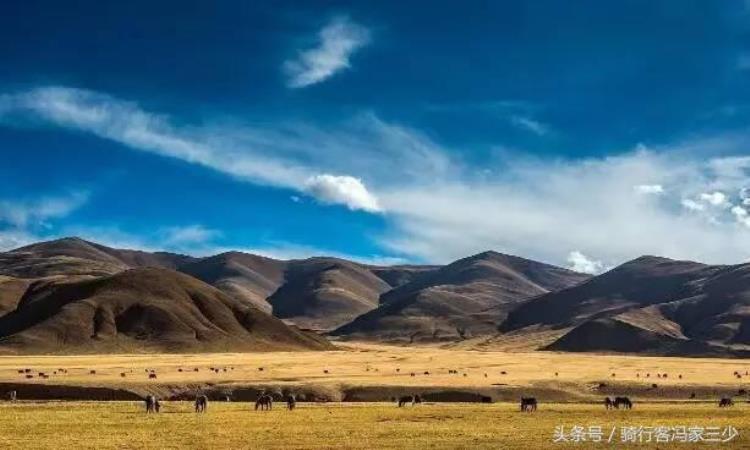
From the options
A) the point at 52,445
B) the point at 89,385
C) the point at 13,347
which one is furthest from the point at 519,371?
the point at 13,347

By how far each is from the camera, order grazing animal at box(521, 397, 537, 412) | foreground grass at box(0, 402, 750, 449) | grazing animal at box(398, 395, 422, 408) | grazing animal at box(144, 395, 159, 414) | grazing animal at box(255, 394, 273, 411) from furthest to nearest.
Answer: grazing animal at box(398, 395, 422, 408) → grazing animal at box(255, 394, 273, 411) → grazing animal at box(521, 397, 537, 412) → grazing animal at box(144, 395, 159, 414) → foreground grass at box(0, 402, 750, 449)

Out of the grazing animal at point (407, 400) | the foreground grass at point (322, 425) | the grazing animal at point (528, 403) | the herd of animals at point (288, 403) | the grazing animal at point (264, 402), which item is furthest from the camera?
the grazing animal at point (407, 400)

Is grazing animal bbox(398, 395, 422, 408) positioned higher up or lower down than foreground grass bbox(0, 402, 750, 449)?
higher up

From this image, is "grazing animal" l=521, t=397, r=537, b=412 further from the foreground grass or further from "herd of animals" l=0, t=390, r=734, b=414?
the foreground grass

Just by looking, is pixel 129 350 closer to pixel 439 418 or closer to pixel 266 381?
pixel 266 381

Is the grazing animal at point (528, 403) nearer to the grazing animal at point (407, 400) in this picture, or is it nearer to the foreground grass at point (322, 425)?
the foreground grass at point (322, 425)

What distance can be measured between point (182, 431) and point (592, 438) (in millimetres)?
20317

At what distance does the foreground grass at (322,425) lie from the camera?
36.7 m

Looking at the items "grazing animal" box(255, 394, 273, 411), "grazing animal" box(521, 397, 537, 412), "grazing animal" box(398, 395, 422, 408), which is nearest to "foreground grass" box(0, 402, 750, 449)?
"grazing animal" box(521, 397, 537, 412)

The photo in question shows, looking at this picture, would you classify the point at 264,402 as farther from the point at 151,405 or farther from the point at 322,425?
the point at 322,425

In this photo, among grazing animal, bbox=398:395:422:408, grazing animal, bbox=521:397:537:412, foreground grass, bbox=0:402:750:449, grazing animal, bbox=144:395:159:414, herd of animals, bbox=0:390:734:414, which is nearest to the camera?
foreground grass, bbox=0:402:750:449

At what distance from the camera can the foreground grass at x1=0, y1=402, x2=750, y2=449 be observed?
1443 inches

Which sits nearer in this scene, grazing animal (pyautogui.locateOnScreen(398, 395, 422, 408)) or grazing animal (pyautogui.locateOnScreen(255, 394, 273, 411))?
grazing animal (pyautogui.locateOnScreen(255, 394, 273, 411))

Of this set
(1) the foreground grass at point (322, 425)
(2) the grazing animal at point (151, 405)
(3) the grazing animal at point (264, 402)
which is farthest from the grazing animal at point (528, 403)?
(2) the grazing animal at point (151, 405)
